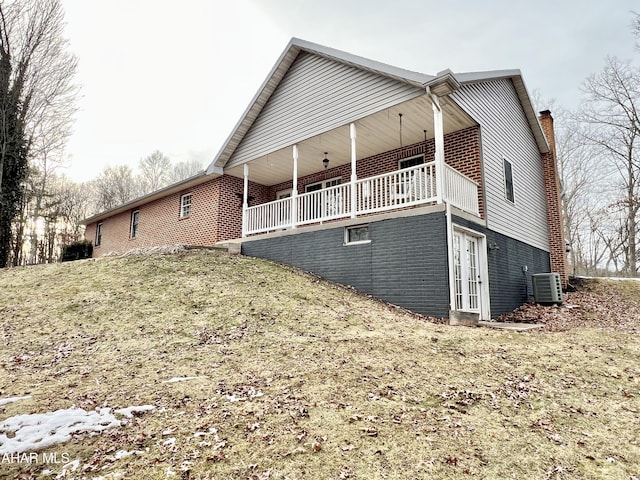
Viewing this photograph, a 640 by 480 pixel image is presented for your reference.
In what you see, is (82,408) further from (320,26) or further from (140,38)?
(320,26)

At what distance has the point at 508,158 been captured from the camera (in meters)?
11.4

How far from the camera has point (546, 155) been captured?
48.2 ft

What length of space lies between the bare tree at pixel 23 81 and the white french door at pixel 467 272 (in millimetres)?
15939

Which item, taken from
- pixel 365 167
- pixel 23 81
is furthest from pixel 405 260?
pixel 23 81

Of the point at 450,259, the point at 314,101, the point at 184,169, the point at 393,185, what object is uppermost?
the point at 184,169

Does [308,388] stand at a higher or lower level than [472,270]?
lower

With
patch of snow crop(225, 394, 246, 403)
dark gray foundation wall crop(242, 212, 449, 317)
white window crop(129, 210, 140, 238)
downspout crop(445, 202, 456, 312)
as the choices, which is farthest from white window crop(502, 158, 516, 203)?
white window crop(129, 210, 140, 238)

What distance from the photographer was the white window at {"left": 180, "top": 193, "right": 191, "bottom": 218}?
49.2ft

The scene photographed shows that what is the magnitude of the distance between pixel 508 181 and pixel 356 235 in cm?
520

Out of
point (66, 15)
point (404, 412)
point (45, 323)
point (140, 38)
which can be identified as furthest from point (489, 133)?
point (66, 15)

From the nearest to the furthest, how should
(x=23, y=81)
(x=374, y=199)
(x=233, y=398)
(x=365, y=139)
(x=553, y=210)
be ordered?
(x=233, y=398)
(x=374, y=199)
(x=365, y=139)
(x=553, y=210)
(x=23, y=81)

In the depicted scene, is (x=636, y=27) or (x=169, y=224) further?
(x=636, y=27)

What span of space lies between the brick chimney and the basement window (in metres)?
8.85

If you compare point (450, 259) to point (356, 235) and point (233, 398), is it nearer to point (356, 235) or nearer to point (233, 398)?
point (356, 235)
